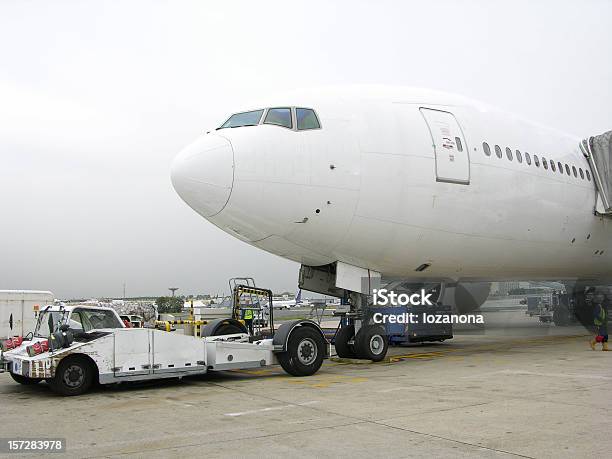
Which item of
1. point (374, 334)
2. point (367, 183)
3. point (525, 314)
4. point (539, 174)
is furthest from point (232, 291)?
point (525, 314)

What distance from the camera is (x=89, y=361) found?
8.91 m

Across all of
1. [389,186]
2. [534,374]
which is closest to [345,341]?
[389,186]

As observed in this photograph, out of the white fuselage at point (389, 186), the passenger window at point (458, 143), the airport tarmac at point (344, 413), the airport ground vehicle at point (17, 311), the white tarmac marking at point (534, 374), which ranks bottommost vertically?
the white tarmac marking at point (534, 374)

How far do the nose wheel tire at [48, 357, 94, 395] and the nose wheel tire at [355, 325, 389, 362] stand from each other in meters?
5.31

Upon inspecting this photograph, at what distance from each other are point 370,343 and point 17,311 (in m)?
14.2

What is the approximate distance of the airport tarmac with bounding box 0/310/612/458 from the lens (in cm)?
538

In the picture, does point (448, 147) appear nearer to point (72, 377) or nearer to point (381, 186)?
point (381, 186)

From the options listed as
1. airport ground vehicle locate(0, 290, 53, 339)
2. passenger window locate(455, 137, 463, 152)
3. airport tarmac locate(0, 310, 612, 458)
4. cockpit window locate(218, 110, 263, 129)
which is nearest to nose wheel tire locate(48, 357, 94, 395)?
airport tarmac locate(0, 310, 612, 458)

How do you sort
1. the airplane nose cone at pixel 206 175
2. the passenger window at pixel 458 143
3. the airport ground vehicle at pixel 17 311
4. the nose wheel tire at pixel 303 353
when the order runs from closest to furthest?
the airplane nose cone at pixel 206 175 → the nose wheel tire at pixel 303 353 → the passenger window at pixel 458 143 → the airport ground vehicle at pixel 17 311

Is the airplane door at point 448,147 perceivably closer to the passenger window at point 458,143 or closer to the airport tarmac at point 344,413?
the passenger window at point 458,143

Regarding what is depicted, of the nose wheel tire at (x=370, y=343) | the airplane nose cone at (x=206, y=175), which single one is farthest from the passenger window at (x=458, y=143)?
the airplane nose cone at (x=206, y=175)

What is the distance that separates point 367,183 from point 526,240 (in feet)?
16.2

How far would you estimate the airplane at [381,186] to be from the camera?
1006cm

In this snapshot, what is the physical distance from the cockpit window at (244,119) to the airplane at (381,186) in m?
0.03
